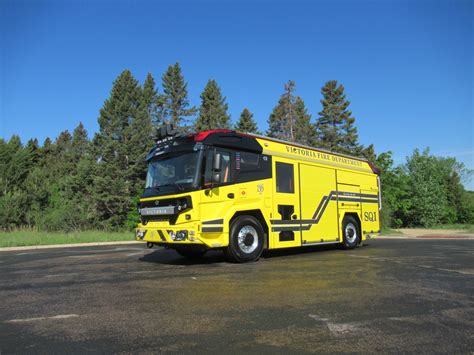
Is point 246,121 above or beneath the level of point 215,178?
above

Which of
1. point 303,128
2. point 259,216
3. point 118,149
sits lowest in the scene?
point 259,216

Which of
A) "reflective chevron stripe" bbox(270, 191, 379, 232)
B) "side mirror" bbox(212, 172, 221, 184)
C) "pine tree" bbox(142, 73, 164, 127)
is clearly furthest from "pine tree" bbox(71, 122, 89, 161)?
"side mirror" bbox(212, 172, 221, 184)

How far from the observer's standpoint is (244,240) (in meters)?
9.30

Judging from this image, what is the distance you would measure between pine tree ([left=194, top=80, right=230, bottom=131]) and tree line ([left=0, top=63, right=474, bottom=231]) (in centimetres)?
13

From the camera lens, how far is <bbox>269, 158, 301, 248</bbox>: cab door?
10062 mm

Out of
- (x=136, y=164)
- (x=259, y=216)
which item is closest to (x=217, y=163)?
(x=259, y=216)

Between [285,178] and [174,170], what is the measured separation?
3245 mm

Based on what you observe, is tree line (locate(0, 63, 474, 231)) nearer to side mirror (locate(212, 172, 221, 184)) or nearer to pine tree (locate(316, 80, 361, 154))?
pine tree (locate(316, 80, 361, 154))

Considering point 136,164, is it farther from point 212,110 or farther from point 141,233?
point 141,233

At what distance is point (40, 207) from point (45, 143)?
1221 inches

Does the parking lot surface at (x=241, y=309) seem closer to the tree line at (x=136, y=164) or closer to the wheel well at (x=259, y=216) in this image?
the wheel well at (x=259, y=216)

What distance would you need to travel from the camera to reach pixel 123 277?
7449 mm

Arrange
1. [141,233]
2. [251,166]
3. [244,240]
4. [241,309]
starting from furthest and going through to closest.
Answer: [251,166], [141,233], [244,240], [241,309]

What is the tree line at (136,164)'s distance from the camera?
129ft
